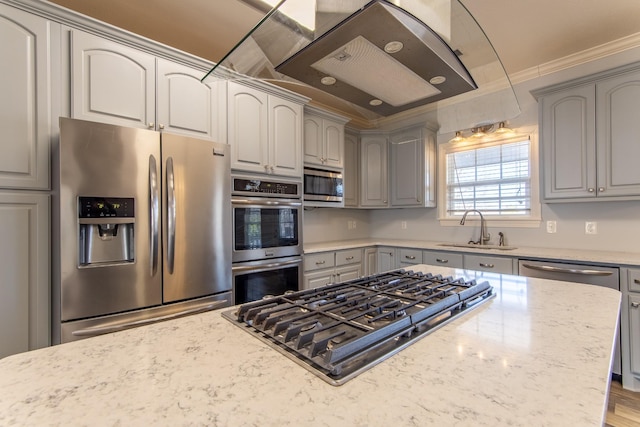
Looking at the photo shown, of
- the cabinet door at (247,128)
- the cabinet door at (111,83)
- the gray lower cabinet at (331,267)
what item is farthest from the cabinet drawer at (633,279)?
the cabinet door at (111,83)

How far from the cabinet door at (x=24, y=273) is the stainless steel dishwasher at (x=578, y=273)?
3231 mm

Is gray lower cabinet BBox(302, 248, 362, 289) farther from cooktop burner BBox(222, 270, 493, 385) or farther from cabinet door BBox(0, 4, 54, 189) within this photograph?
cabinet door BBox(0, 4, 54, 189)

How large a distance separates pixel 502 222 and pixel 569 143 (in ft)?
3.17

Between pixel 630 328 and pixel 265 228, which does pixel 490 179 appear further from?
pixel 265 228

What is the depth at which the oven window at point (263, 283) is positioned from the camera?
2287mm

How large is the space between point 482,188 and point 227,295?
9.49 ft

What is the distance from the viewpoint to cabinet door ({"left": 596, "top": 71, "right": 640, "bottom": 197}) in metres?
2.24

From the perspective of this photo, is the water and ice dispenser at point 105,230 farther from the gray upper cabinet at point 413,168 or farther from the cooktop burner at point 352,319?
the gray upper cabinet at point 413,168

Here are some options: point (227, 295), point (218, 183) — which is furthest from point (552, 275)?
point (218, 183)

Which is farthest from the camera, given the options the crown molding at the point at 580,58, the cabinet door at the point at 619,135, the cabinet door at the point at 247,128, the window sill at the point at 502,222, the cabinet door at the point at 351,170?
the cabinet door at the point at 351,170

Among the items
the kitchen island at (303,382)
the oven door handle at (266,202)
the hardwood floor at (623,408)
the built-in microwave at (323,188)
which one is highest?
the built-in microwave at (323,188)

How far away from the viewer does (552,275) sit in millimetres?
2355

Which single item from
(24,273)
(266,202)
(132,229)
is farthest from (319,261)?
(24,273)

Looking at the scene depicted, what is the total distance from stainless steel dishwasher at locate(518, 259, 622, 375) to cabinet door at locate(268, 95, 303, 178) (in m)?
2.08
